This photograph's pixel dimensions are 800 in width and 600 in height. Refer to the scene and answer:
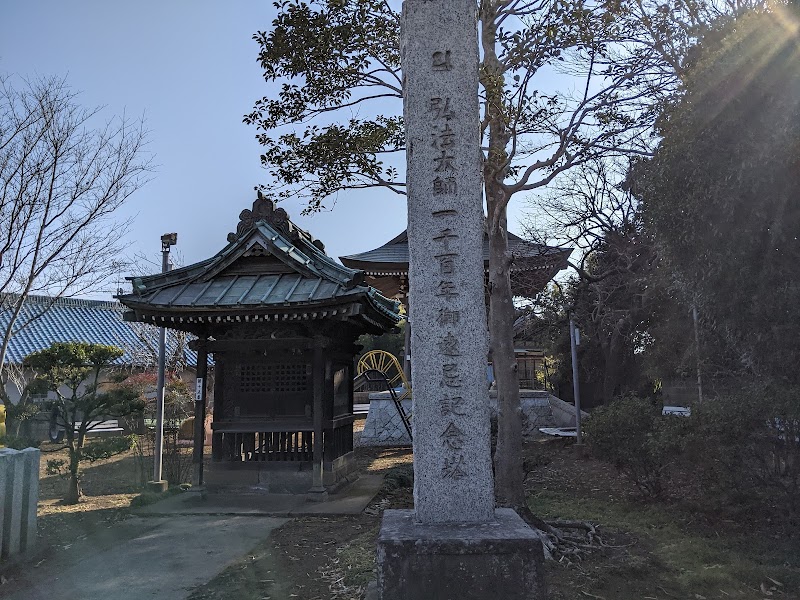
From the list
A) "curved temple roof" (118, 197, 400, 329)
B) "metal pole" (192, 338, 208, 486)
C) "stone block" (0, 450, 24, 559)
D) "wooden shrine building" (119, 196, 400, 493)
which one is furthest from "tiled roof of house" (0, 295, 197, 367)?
"stone block" (0, 450, 24, 559)

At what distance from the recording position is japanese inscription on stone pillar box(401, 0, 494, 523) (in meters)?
3.93

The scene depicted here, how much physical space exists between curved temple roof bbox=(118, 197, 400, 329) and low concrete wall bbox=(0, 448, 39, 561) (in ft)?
11.4

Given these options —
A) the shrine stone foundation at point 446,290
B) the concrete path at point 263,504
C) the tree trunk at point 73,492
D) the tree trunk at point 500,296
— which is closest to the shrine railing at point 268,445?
the concrete path at point 263,504

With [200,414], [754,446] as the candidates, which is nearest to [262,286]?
[200,414]

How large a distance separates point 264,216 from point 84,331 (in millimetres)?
16206

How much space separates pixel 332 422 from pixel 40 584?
5.21 metres

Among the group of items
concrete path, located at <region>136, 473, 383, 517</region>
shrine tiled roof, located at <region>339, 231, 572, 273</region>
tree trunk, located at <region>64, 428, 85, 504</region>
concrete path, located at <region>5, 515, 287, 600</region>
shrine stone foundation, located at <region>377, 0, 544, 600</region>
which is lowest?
concrete path, located at <region>5, 515, 287, 600</region>

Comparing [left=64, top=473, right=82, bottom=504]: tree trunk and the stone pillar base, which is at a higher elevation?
the stone pillar base

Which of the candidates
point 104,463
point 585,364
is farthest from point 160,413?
point 585,364

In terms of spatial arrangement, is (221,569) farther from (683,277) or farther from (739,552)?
(683,277)

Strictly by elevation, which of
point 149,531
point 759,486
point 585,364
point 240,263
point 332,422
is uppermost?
point 240,263

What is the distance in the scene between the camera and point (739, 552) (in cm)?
588

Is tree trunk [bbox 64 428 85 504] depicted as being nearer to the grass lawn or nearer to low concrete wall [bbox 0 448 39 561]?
low concrete wall [bbox 0 448 39 561]

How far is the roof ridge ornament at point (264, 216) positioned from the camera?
35.1 ft
